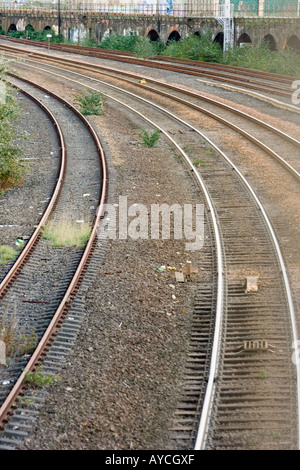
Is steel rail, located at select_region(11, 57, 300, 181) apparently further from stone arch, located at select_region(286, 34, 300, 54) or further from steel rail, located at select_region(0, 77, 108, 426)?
stone arch, located at select_region(286, 34, 300, 54)

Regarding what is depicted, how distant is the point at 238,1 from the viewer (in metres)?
50.0

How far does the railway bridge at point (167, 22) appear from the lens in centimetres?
4172

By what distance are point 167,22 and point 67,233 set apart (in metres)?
43.0

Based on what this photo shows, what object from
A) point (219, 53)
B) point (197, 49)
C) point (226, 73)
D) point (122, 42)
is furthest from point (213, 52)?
point (122, 42)

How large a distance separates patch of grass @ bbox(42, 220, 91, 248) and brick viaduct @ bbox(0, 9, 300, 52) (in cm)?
3045

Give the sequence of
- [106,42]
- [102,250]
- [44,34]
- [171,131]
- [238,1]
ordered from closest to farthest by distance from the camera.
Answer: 1. [102,250]
2. [171,131]
3. [238,1]
4. [106,42]
5. [44,34]

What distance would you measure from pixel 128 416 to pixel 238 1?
47274mm

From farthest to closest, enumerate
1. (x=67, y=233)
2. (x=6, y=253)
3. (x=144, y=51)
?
1. (x=144, y=51)
2. (x=67, y=233)
3. (x=6, y=253)

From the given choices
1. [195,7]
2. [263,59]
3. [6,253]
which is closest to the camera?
[6,253]

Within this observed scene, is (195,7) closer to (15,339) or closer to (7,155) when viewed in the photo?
(7,155)

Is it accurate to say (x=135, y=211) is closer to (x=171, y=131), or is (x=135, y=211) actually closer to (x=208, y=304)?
(x=208, y=304)

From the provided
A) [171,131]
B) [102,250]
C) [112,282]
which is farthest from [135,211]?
[171,131]

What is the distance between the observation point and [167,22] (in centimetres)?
5228

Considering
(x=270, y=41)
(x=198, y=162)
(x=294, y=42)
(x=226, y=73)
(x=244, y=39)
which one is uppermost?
(x=244, y=39)
